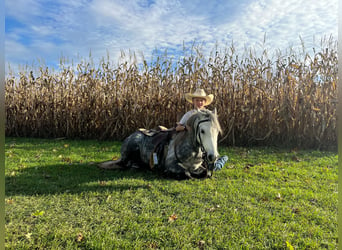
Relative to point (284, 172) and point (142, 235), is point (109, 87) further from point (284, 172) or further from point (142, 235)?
point (142, 235)

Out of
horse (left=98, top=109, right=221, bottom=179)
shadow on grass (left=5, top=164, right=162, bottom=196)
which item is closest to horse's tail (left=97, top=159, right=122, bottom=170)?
horse (left=98, top=109, right=221, bottom=179)

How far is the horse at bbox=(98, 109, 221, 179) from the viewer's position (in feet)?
11.3

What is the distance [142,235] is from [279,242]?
4.29 ft

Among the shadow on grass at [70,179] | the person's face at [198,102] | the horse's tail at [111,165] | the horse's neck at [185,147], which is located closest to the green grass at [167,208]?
the shadow on grass at [70,179]

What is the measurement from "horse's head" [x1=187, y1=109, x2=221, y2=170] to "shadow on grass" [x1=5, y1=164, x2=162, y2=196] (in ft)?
3.58

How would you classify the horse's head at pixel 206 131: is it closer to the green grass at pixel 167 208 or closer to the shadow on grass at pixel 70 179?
the green grass at pixel 167 208

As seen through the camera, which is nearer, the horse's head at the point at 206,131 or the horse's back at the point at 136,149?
the horse's head at the point at 206,131

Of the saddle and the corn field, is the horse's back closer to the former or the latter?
the saddle

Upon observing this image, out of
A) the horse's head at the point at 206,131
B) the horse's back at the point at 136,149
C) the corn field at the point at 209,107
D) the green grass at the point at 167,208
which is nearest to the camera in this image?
the green grass at the point at 167,208

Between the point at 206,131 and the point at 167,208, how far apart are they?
1158mm

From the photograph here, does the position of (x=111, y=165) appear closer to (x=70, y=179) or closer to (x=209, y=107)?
(x=70, y=179)

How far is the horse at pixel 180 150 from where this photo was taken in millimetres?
3453

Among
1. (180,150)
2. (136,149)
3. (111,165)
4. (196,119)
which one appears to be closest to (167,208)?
(180,150)

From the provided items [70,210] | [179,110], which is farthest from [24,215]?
[179,110]
